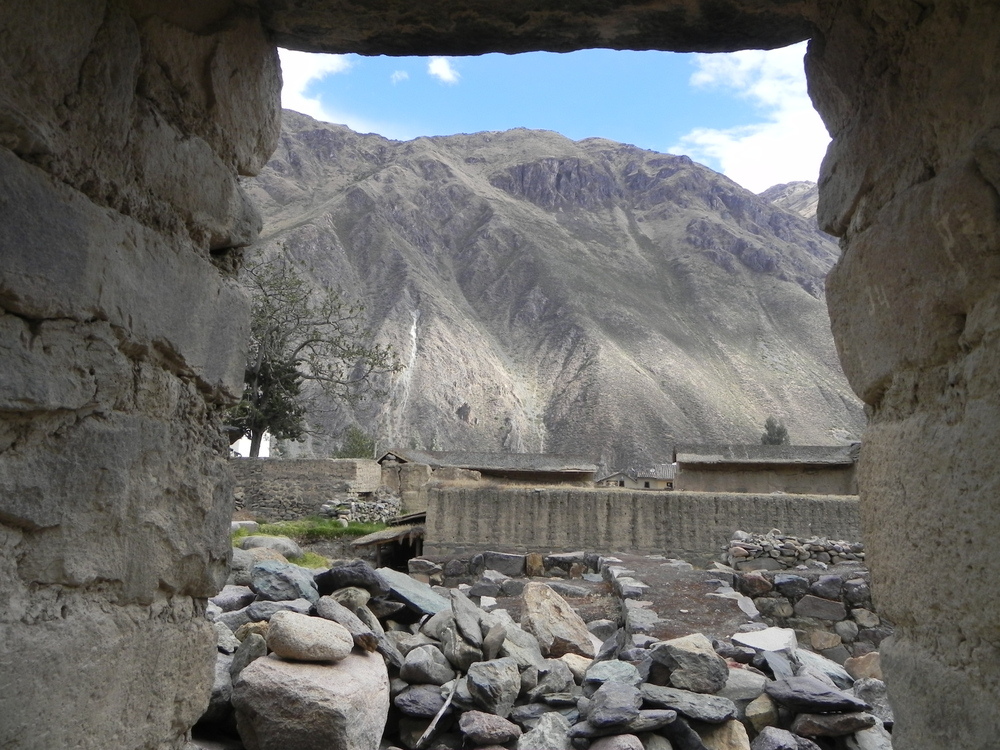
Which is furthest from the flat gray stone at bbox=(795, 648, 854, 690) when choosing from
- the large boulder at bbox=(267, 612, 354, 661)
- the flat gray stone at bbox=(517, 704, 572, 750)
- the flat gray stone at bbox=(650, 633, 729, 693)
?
the large boulder at bbox=(267, 612, 354, 661)

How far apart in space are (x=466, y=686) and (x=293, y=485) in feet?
67.7

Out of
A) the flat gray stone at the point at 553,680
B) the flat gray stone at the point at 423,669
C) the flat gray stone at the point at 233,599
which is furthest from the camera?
the flat gray stone at the point at 233,599

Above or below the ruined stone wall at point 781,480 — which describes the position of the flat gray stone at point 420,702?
below

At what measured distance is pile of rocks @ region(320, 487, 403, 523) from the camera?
23.4m

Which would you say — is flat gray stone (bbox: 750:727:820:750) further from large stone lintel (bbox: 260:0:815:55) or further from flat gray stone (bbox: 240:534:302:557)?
flat gray stone (bbox: 240:534:302:557)

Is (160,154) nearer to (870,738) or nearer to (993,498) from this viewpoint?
(993,498)

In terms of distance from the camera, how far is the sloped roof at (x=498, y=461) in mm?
30375

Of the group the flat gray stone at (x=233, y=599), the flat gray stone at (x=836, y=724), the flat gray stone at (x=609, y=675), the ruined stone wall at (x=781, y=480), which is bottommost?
the flat gray stone at (x=836, y=724)

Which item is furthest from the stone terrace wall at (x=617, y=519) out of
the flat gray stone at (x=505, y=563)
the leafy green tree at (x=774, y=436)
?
the leafy green tree at (x=774, y=436)

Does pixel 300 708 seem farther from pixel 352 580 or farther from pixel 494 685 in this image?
pixel 352 580

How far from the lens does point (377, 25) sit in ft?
9.87

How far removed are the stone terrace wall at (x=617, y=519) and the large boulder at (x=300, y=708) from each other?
13.4m

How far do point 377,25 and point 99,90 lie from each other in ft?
3.70

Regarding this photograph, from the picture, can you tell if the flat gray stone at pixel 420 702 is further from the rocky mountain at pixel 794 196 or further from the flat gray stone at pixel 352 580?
the rocky mountain at pixel 794 196
